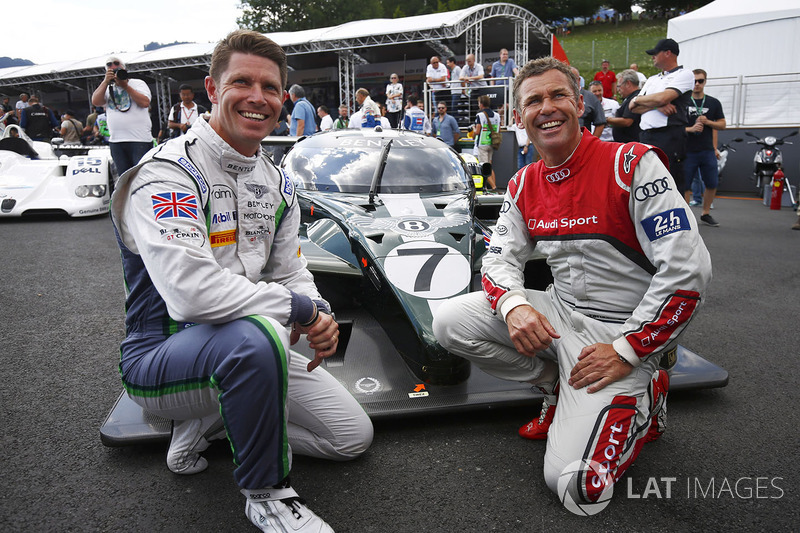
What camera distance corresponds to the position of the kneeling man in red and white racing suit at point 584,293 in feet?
6.08

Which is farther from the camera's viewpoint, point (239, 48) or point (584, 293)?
point (584, 293)

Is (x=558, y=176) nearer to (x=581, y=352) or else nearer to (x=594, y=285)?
(x=594, y=285)

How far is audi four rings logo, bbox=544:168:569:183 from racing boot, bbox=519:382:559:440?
0.79 meters

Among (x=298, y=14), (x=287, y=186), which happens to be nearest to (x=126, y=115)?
(x=287, y=186)

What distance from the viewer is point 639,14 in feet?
182

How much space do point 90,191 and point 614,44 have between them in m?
40.3

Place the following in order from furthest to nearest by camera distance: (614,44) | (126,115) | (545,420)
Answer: (614,44), (126,115), (545,420)

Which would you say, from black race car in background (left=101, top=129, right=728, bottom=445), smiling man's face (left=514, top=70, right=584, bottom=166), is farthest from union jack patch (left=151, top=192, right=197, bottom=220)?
smiling man's face (left=514, top=70, right=584, bottom=166)

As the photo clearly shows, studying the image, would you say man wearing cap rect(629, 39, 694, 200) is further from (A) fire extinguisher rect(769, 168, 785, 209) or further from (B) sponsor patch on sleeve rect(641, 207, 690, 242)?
(A) fire extinguisher rect(769, 168, 785, 209)

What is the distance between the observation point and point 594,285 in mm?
2123

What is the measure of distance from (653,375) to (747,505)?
477 mm

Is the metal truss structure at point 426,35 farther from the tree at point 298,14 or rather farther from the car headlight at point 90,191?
the tree at point 298,14

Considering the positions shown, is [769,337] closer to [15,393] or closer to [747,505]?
[747,505]

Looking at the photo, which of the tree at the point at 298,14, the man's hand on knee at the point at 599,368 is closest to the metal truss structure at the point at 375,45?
the man's hand on knee at the point at 599,368
